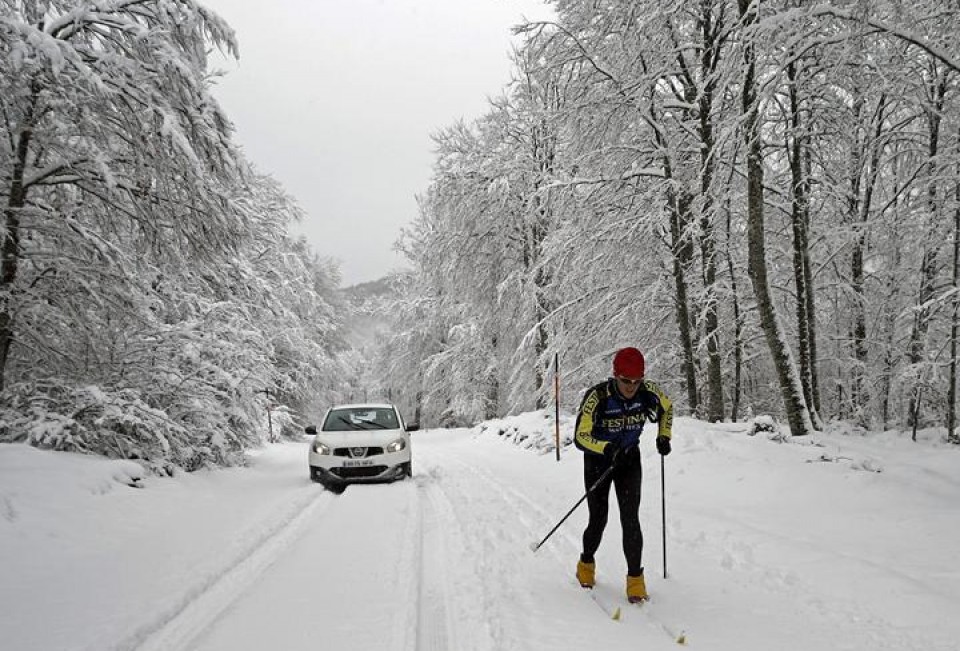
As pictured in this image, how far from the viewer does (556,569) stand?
5281 mm

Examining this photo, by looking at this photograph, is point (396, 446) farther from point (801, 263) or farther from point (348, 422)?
point (801, 263)

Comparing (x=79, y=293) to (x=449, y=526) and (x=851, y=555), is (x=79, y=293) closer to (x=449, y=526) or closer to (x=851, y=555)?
(x=449, y=526)

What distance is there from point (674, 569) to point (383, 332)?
120 feet

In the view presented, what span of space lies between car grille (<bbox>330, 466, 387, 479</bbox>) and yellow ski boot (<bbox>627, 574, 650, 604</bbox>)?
667 centimetres

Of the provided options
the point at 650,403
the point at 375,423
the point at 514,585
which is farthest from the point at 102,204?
the point at 650,403

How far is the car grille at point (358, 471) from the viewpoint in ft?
33.8

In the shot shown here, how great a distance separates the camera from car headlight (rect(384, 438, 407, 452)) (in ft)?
34.9

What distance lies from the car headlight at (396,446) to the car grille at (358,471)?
1.13 ft

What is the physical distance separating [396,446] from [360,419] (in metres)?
Answer: 1.50

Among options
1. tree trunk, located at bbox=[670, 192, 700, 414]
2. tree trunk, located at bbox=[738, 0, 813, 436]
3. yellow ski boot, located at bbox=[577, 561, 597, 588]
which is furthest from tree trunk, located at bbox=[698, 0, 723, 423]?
yellow ski boot, located at bbox=[577, 561, 597, 588]

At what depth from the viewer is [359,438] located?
10.7 m

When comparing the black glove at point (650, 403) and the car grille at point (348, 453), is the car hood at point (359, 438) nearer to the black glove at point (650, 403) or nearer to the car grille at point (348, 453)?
the car grille at point (348, 453)

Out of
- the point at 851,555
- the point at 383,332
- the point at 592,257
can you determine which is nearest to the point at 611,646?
the point at 851,555

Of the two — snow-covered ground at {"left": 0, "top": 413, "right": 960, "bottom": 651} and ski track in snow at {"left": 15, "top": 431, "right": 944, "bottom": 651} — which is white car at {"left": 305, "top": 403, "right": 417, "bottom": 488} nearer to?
snow-covered ground at {"left": 0, "top": 413, "right": 960, "bottom": 651}
